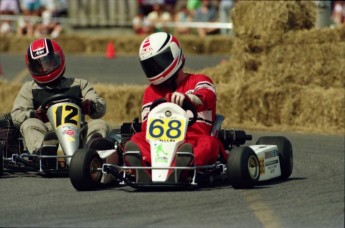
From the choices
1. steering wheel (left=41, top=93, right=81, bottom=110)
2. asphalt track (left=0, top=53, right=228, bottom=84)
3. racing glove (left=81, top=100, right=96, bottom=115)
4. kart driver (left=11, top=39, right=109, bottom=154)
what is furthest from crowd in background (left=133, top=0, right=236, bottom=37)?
steering wheel (left=41, top=93, right=81, bottom=110)

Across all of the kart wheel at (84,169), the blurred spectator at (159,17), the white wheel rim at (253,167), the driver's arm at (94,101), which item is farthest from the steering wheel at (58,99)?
the blurred spectator at (159,17)

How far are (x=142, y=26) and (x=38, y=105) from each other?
17957 millimetres

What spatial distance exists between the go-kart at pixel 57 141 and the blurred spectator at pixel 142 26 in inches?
698

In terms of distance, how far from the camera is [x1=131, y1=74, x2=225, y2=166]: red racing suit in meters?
9.28

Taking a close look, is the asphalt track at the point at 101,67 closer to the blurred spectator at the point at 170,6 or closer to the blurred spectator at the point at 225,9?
the blurred spectator at the point at 225,9

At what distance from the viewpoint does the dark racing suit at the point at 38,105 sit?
1049 centimetres

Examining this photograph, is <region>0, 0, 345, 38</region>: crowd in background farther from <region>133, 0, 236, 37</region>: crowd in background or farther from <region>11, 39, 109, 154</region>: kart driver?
<region>11, 39, 109, 154</region>: kart driver

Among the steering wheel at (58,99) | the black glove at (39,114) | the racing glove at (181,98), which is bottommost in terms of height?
the black glove at (39,114)

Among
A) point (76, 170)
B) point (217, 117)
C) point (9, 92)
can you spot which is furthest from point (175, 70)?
point (9, 92)

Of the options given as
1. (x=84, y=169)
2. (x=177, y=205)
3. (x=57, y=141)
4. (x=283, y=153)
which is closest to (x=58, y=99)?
(x=57, y=141)

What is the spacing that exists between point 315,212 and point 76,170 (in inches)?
80.7

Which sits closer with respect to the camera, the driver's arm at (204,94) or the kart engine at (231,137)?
the driver's arm at (204,94)

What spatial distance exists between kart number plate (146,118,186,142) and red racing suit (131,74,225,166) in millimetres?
122

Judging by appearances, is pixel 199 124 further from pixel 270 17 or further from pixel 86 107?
pixel 270 17
